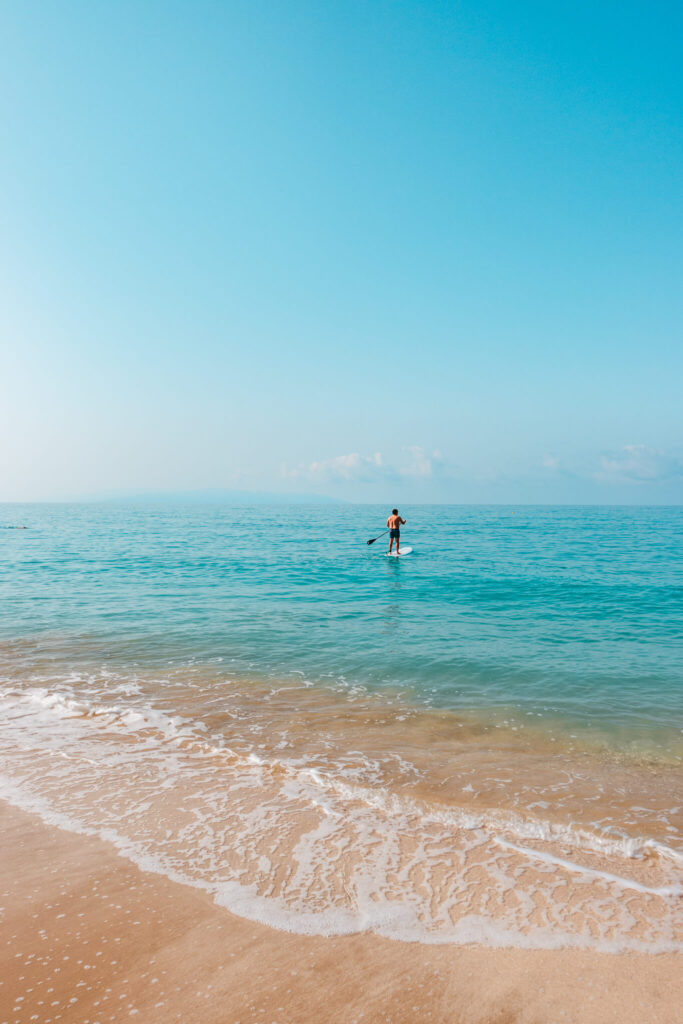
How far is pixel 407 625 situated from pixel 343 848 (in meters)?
11.0

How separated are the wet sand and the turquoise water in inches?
206

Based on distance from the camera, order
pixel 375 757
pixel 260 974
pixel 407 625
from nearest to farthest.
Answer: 1. pixel 260 974
2. pixel 375 757
3. pixel 407 625

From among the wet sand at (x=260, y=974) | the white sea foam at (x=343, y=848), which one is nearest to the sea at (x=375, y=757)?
the white sea foam at (x=343, y=848)

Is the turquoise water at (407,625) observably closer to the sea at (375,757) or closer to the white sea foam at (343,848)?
the sea at (375,757)

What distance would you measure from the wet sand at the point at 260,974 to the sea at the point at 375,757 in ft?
0.76

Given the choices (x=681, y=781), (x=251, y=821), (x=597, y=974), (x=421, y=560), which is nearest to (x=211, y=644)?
(x=251, y=821)

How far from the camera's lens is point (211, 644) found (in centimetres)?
1360

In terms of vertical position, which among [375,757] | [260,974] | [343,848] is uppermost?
[260,974]

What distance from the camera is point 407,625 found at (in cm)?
1609

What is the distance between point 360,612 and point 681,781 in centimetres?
Result: 1168

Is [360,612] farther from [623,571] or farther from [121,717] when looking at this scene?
[623,571]

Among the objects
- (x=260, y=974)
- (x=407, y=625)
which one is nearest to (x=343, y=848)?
(x=260, y=974)

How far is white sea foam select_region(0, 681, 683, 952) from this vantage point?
168 inches

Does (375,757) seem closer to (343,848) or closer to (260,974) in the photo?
(343,848)
